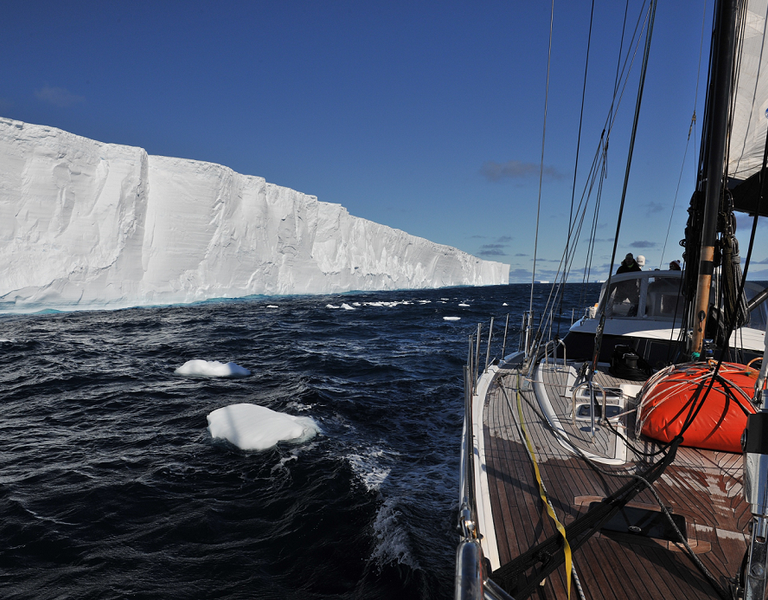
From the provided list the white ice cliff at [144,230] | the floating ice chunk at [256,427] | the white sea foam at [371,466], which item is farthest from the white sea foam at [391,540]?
the white ice cliff at [144,230]

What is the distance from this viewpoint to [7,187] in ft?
70.7

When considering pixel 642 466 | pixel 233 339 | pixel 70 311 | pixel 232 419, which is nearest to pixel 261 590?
pixel 642 466

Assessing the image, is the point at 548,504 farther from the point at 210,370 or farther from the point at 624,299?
the point at 210,370

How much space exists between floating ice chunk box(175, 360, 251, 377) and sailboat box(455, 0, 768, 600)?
5870 mm

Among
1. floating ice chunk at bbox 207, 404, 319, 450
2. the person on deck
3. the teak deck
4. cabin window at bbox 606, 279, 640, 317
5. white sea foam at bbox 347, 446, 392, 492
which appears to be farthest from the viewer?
the person on deck

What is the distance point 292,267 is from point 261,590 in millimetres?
33516

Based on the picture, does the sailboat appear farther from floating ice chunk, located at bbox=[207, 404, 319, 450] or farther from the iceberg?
the iceberg

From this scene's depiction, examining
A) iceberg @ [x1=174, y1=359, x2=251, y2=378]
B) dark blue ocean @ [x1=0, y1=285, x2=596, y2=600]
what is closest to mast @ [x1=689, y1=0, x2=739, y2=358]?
dark blue ocean @ [x1=0, y1=285, x2=596, y2=600]

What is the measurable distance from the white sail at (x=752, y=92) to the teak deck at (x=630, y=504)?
3.67 m

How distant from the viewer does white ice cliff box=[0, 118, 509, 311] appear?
2205cm

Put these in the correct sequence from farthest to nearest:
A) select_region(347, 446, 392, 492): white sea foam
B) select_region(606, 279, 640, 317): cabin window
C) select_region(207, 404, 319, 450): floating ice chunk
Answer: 1. select_region(606, 279, 640, 317): cabin window
2. select_region(207, 404, 319, 450): floating ice chunk
3. select_region(347, 446, 392, 492): white sea foam

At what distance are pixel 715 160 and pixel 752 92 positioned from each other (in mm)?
2124

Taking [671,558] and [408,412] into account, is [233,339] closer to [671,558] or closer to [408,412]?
[408,412]

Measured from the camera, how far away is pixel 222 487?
4586 mm
